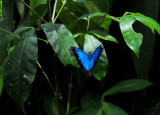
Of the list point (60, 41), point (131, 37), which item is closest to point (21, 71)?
point (60, 41)

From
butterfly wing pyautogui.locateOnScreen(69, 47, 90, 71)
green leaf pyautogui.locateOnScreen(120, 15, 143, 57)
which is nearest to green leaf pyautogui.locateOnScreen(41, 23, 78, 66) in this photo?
butterfly wing pyautogui.locateOnScreen(69, 47, 90, 71)

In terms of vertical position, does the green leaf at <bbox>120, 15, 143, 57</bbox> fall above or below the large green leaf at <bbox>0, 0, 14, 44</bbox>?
above

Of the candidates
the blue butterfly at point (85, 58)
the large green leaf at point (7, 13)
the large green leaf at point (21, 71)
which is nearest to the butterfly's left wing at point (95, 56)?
the blue butterfly at point (85, 58)

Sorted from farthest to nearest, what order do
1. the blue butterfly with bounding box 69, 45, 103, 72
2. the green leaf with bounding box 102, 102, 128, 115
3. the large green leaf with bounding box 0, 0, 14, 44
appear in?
the green leaf with bounding box 102, 102, 128, 115 → the large green leaf with bounding box 0, 0, 14, 44 → the blue butterfly with bounding box 69, 45, 103, 72

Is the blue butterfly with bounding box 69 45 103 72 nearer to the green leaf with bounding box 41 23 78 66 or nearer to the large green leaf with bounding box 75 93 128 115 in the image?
the green leaf with bounding box 41 23 78 66

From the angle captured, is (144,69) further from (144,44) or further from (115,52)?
(115,52)

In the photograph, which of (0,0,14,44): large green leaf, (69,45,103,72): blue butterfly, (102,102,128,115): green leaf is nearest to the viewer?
(69,45,103,72): blue butterfly

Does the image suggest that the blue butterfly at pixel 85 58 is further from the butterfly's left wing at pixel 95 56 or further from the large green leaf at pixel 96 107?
the large green leaf at pixel 96 107
